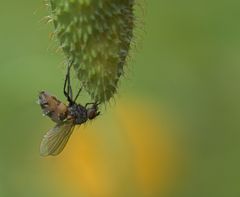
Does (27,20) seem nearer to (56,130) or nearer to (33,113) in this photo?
(33,113)

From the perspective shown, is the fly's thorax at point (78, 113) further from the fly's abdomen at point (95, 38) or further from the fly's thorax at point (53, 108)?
the fly's abdomen at point (95, 38)

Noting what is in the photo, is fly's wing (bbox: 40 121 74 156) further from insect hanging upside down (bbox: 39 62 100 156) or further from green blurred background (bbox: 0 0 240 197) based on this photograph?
green blurred background (bbox: 0 0 240 197)

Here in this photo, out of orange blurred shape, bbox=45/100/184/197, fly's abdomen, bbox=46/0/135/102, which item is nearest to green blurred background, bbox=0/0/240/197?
orange blurred shape, bbox=45/100/184/197

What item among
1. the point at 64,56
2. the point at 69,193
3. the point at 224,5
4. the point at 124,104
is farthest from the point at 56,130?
the point at 224,5

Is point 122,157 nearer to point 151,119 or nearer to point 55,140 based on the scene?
point 151,119

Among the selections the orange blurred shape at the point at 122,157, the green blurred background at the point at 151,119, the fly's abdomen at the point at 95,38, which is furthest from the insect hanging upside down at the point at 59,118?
the orange blurred shape at the point at 122,157

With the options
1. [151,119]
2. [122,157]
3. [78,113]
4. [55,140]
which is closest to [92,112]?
[78,113]

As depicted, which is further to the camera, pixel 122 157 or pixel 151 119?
pixel 151 119
